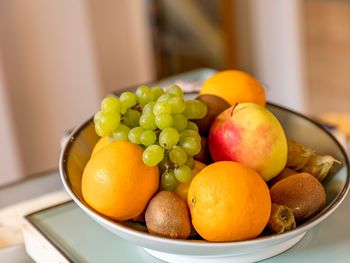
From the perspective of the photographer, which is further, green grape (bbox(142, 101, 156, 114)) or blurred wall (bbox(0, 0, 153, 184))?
blurred wall (bbox(0, 0, 153, 184))

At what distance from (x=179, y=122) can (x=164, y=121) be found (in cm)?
2

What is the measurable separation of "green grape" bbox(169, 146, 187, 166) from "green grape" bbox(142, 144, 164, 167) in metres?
0.01

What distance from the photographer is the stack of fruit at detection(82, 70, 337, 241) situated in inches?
25.1

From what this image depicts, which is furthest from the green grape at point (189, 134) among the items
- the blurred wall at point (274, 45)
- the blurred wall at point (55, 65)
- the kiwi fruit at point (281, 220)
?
the blurred wall at point (274, 45)

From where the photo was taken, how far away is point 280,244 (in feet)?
2.31

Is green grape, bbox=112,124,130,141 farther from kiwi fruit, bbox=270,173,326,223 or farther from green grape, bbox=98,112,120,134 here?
kiwi fruit, bbox=270,173,326,223

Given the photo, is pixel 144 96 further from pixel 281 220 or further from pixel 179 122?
pixel 281 220

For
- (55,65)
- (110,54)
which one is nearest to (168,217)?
(55,65)

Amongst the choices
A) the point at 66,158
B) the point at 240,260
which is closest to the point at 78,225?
the point at 66,158

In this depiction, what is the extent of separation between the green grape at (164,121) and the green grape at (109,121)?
0.05 metres

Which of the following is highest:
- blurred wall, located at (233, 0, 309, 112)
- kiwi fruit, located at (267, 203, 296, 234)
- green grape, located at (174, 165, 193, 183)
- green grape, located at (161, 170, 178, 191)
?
green grape, located at (174, 165, 193, 183)

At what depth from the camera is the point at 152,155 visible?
0.65 metres

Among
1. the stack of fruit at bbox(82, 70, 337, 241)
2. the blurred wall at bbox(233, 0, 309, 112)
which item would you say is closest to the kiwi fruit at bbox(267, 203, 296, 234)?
the stack of fruit at bbox(82, 70, 337, 241)

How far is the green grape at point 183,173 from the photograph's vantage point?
660 millimetres
